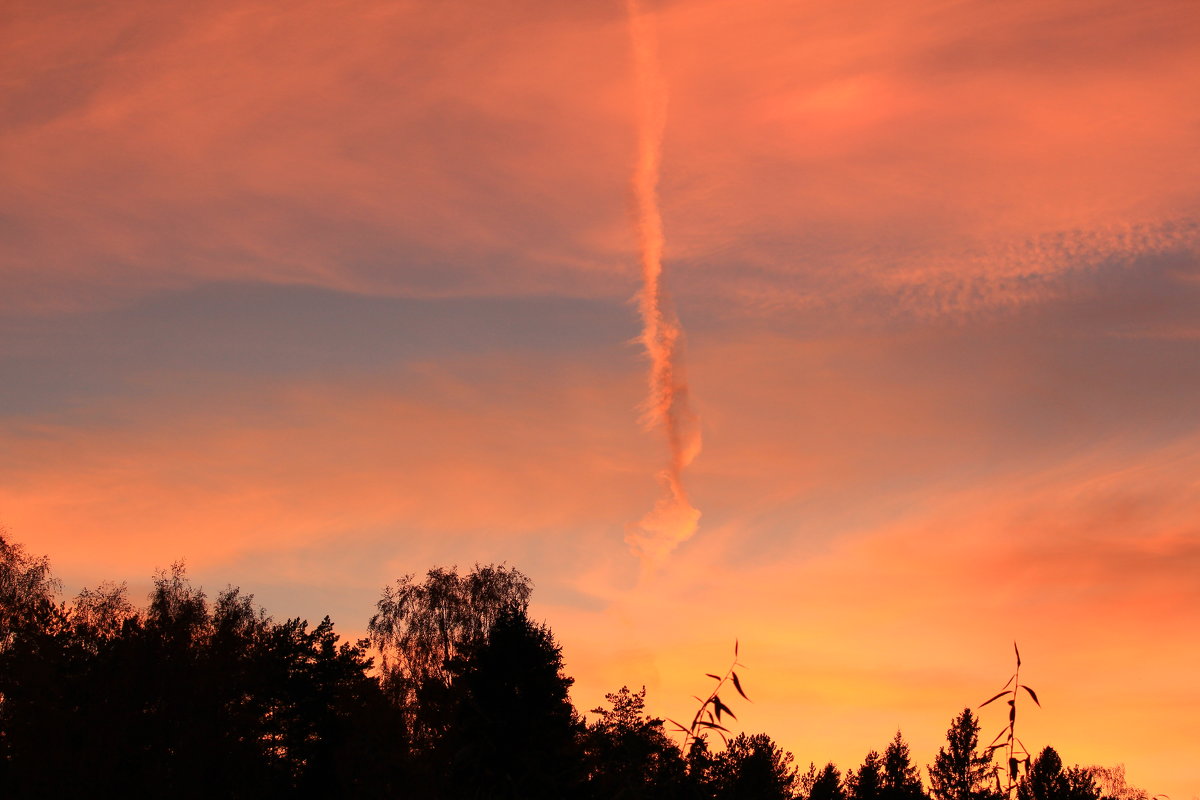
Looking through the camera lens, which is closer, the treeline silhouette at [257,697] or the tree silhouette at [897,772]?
the treeline silhouette at [257,697]

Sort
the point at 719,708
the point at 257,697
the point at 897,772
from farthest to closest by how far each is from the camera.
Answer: the point at 897,772, the point at 257,697, the point at 719,708

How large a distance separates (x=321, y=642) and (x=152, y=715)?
1231cm

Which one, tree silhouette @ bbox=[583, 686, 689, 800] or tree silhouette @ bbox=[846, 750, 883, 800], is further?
tree silhouette @ bbox=[846, 750, 883, 800]

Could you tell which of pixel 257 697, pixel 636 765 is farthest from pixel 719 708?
pixel 257 697

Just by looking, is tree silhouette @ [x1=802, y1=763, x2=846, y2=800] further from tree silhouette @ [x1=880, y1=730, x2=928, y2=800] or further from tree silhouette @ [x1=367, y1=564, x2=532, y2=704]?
tree silhouette @ [x1=367, y1=564, x2=532, y2=704]

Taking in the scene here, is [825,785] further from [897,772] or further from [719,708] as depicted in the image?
[719,708]

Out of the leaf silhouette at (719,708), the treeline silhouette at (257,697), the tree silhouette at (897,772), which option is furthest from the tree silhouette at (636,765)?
the tree silhouette at (897,772)

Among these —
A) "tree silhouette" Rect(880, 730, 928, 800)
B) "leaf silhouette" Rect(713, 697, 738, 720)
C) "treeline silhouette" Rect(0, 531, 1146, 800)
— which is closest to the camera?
"leaf silhouette" Rect(713, 697, 738, 720)

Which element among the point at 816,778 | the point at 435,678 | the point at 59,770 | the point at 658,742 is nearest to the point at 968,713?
the point at 816,778

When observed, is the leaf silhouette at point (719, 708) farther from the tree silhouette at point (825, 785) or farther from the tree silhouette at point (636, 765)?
the tree silhouette at point (825, 785)

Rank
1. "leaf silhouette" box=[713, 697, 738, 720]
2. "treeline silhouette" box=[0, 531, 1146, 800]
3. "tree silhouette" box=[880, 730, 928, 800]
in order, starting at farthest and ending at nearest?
"tree silhouette" box=[880, 730, 928, 800] → "treeline silhouette" box=[0, 531, 1146, 800] → "leaf silhouette" box=[713, 697, 738, 720]

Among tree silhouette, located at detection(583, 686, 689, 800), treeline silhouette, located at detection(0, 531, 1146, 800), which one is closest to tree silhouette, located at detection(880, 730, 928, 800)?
treeline silhouette, located at detection(0, 531, 1146, 800)

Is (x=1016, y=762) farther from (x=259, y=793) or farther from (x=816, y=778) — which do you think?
(x=816, y=778)

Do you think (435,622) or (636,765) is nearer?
(636,765)
